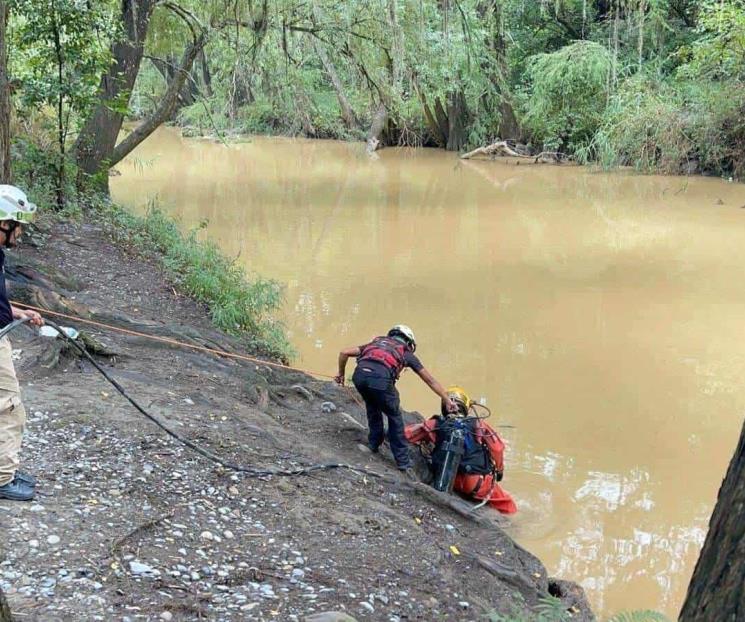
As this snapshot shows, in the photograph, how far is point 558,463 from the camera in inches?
312

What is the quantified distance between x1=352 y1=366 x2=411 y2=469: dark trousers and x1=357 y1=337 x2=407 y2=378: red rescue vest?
11 cm

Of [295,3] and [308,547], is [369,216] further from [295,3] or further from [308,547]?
[308,547]

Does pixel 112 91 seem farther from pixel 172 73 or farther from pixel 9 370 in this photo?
pixel 9 370

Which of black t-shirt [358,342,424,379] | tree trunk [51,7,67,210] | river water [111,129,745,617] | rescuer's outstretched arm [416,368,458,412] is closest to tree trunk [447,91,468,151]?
river water [111,129,745,617]

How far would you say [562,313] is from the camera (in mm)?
12438

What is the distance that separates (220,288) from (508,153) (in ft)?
74.2

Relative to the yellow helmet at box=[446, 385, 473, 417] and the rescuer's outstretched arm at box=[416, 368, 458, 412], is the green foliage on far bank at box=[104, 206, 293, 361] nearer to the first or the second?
the yellow helmet at box=[446, 385, 473, 417]

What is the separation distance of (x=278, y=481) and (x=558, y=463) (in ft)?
11.3

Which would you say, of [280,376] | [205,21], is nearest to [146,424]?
[280,376]

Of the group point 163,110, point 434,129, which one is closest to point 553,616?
point 163,110

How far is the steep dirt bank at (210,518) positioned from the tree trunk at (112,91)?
6.03 metres

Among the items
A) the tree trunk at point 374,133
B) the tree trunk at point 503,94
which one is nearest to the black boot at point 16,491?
the tree trunk at point 503,94

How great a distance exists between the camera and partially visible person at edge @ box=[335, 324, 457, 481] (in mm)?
6348

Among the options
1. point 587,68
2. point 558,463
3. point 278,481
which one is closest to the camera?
point 278,481
